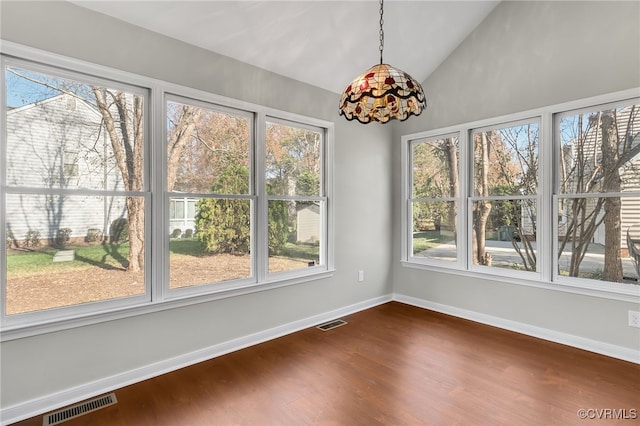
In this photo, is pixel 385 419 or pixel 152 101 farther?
pixel 152 101

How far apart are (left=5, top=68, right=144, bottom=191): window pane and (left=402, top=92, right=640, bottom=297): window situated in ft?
10.6

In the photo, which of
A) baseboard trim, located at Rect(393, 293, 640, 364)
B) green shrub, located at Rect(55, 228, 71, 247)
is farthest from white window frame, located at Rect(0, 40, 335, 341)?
baseboard trim, located at Rect(393, 293, 640, 364)

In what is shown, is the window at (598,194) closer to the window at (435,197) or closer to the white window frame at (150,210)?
the window at (435,197)

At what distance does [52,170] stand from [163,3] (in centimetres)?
141

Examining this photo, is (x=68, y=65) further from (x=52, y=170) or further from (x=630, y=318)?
(x=630, y=318)

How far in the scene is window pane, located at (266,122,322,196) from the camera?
133 inches

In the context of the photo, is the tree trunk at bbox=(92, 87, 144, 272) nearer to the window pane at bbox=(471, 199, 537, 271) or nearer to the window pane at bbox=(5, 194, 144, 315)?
the window pane at bbox=(5, 194, 144, 315)

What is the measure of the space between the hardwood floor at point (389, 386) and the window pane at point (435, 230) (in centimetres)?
115

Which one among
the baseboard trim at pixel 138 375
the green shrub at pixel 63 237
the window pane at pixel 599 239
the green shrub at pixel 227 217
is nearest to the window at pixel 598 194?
the window pane at pixel 599 239

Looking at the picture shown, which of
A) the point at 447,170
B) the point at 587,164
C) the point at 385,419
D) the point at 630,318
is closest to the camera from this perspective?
the point at 385,419

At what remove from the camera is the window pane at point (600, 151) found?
2869 mm

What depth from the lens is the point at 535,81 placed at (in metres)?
3.33

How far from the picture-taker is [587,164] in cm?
310

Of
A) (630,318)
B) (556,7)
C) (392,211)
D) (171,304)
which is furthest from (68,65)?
(630,318)
